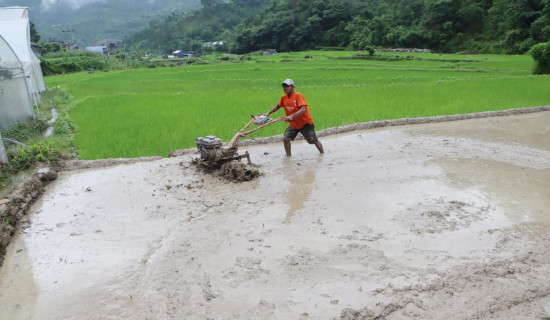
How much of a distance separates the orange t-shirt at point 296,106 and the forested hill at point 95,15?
10040 centimetres

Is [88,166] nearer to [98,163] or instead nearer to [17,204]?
[98,163]

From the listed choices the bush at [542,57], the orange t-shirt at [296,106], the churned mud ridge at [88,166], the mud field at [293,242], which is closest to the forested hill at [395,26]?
the bush at [542,57]

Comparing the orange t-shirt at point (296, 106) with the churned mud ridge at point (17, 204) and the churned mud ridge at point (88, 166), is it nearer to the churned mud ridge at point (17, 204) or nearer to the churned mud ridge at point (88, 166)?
the churned mud ridge at point (88, 166)

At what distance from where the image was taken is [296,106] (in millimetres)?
5910

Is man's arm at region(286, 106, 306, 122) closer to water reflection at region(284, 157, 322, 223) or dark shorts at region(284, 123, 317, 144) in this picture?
dark shorts at region(284, 123, 317, 144)

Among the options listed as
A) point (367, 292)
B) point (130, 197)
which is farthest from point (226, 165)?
point (367, 292)

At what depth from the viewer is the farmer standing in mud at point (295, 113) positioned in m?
5.79

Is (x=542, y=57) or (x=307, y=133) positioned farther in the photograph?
(x=542, y=57)

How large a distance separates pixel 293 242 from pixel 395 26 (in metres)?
39.5

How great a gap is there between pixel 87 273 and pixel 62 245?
70cm

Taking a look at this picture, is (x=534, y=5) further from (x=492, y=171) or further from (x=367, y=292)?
(x=367, y=292)

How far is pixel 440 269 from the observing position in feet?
10.3

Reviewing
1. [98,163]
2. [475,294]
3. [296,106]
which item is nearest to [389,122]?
[296,106]

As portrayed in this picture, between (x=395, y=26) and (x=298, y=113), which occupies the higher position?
(x=395, y=26)
